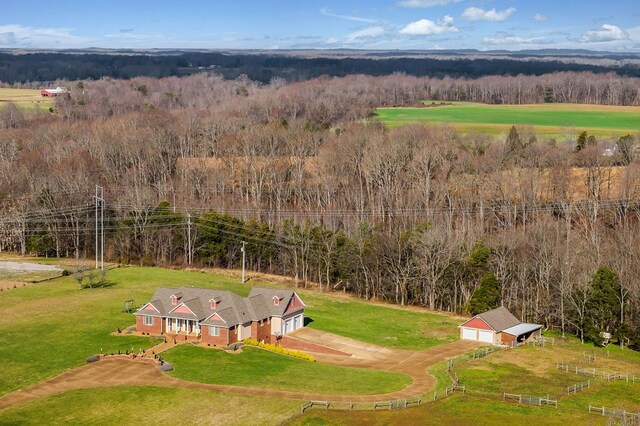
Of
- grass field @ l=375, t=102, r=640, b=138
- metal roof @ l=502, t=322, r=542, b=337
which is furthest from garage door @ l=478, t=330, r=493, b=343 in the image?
grass field @ l=375, t=102, r=640, b=138

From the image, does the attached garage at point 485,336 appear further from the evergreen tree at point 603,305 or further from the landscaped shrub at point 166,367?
the landscaped shrub at point 166,367

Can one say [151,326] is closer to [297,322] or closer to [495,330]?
[297,322]

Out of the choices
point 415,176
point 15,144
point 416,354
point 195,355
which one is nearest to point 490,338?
point 416,354

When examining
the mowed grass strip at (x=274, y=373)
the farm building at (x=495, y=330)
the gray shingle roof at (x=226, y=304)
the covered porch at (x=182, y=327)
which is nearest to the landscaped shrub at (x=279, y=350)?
the mowed grass strip at (x=274, y=373)

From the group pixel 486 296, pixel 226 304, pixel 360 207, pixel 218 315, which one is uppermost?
pixel 360 207

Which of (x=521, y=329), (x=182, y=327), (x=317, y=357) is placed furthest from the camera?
(x=521, y=329)

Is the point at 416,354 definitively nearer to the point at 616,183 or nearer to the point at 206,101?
the point at 616,183

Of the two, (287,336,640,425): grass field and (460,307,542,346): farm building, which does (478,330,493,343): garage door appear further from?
(287,336,640,425): grass field

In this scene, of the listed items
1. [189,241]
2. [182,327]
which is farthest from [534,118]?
[182,327]
